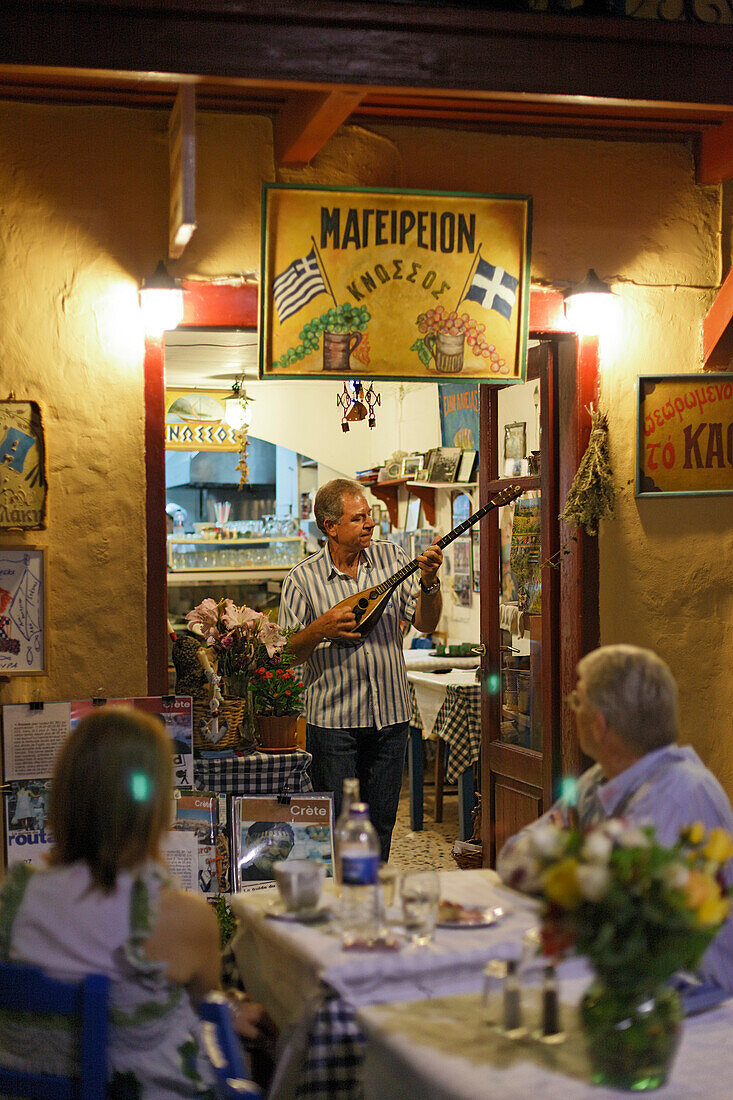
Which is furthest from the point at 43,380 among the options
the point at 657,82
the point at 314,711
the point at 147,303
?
the point at 657,82

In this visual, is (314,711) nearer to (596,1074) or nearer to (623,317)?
(623,317)

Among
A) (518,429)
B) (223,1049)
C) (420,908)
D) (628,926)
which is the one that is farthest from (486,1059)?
(518,429)

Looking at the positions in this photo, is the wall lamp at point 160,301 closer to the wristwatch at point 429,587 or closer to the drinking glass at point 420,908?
the wristwatch at point 429,587

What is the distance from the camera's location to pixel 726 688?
497 cm

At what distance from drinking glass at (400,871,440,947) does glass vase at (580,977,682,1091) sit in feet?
2.03

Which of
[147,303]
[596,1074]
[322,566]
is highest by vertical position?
[147,303]

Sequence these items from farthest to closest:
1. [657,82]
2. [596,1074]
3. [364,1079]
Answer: [657,82] < [364,1079] < [596,1074]

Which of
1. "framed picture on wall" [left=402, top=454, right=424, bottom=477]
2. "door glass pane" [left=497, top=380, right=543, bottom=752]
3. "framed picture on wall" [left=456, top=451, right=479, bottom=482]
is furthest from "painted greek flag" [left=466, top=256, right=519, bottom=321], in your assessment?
"framed picture on wall" [left=402, top=454, right=424, bottom=477]

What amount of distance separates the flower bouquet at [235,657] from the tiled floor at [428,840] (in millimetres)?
1732

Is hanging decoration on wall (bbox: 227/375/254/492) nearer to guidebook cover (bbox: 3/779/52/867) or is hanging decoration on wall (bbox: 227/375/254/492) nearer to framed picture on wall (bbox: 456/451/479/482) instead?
framed picture on wall (bbox: 456/451/479/482)

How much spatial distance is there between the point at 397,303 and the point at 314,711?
166cm

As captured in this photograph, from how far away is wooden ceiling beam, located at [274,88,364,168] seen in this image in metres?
3.98

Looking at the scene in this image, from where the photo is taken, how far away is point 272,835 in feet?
13.9

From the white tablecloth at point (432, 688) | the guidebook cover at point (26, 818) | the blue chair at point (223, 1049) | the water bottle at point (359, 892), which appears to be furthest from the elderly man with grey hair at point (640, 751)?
the white tablecloth at point (432, 688)
